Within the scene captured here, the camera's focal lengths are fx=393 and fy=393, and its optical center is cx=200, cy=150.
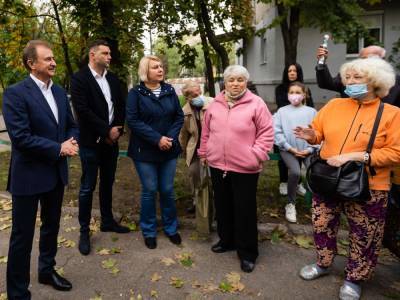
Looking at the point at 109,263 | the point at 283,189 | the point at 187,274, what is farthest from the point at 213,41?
the point at 187,274

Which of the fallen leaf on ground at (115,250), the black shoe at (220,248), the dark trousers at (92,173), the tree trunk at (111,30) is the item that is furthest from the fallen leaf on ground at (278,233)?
the tree trunk at (111,30)

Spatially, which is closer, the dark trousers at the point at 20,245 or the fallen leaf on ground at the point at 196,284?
the dark trousers at the point at 20,245

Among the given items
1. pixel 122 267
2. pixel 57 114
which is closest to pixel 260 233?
pixel 122 267

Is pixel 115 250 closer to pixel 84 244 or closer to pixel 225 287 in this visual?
pixel 84 244

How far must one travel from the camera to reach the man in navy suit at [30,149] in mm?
2936

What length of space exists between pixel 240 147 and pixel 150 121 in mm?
1031

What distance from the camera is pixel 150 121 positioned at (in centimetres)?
411

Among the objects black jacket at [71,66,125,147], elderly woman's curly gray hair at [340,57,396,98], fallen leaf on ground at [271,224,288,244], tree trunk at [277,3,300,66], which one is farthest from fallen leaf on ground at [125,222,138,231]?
tree trunk at [277,3,300,66]

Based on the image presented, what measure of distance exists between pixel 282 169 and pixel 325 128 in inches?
96.7

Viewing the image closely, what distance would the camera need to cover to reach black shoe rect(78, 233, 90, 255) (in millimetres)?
4160

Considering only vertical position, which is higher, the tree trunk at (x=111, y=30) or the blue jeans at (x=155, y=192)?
the tree trunk at (x=111, y=30)

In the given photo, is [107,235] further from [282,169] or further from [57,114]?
[282,169]

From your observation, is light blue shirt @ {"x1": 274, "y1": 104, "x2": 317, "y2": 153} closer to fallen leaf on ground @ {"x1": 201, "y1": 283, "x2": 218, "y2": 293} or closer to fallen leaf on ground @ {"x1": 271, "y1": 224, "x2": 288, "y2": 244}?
fallen leaf on ground @ {"x1": 271, "y1": 224, "x2": 288, "y2": 244}

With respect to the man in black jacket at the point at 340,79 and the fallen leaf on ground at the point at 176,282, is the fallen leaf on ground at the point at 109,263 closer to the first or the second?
the fallen leaf on ground at the point at 176,282
